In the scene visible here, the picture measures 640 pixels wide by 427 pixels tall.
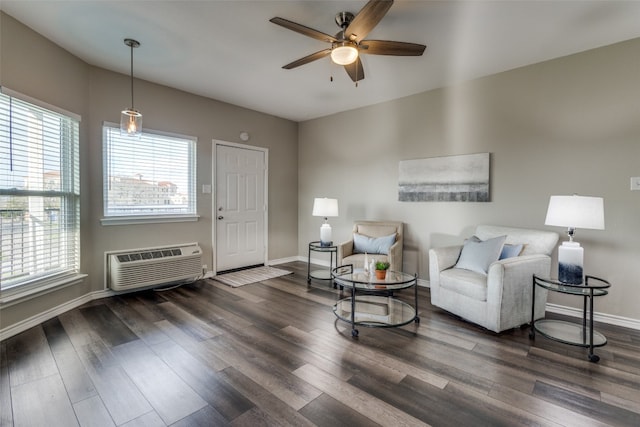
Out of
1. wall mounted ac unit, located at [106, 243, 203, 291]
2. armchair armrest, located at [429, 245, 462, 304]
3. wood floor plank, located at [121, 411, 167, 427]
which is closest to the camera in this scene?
wood floor plank, located at [121, 411, 167, 427]

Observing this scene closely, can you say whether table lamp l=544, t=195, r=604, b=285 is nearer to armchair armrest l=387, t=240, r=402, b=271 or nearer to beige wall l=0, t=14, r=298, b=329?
armchair armrest l=387, t=240, r=402, b=271

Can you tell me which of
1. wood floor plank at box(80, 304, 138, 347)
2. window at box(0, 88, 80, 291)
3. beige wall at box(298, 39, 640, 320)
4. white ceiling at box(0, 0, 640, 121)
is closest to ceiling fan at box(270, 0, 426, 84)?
white ceiling at box(0, 0, 640, 121)

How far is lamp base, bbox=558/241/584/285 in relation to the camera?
7.84ft

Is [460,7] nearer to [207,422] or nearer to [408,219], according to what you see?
[408,219]

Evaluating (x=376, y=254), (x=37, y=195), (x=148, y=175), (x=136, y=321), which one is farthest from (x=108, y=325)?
(x=376, y=254)

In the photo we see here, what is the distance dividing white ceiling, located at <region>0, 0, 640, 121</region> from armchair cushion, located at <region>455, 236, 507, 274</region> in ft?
6.11

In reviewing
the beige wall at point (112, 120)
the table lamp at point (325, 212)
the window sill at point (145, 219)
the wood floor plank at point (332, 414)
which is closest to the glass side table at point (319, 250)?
the table lamp at point (325, 212)

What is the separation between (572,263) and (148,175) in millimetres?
4546

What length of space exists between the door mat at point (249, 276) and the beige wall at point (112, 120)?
39 centimetres

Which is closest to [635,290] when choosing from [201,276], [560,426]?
[560,426]

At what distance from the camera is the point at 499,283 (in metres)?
2.47

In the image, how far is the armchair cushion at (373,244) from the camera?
3918 millimetres

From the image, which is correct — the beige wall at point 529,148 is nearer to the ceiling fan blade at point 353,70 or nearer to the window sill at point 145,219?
the ceiling fan blade at point 353,70

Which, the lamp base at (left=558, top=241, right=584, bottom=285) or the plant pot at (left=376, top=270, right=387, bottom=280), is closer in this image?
the lamp base at (left=558, top=241, right=584, bottom=285)
